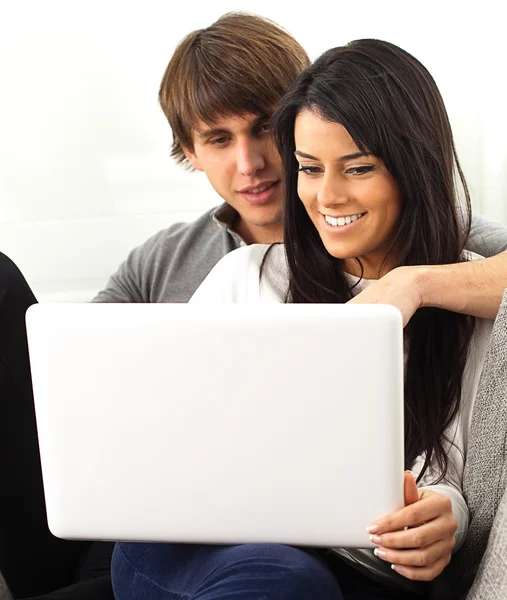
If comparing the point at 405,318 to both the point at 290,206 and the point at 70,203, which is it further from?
the point at 70,203

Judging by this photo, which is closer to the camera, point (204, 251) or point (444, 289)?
point (444, 289)

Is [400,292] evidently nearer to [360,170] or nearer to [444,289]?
[444,289]

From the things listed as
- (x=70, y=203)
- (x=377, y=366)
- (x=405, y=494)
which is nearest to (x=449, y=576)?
(x=405, y=494)

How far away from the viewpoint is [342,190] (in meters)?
1.43

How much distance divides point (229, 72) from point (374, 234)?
1.76ft

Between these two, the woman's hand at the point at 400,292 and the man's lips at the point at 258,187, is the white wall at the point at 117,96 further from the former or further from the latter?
the woman's hand at the point at 400,292

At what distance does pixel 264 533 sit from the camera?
1.01m

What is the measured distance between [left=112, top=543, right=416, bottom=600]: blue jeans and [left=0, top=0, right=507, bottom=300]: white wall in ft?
4.43

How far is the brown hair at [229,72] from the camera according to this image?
5.89 ft

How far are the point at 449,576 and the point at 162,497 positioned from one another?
0.45m

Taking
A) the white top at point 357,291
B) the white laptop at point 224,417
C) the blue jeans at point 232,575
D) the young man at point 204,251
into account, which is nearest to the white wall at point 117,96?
the young man at point 204,251

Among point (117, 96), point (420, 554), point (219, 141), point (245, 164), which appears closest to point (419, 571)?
point (420, 554)

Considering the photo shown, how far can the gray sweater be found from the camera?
2016 mm

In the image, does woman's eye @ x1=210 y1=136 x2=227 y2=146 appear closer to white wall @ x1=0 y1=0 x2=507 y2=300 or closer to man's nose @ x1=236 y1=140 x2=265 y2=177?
man's nose @ x1=236 y1=140 x2=265 y2=177
